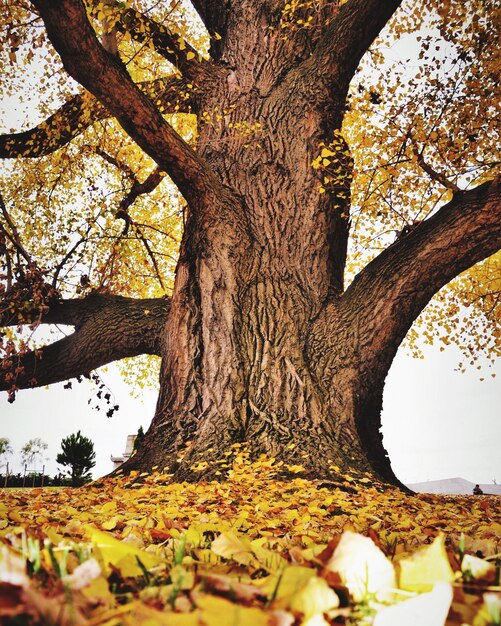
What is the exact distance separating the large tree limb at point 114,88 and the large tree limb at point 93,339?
1.88 metres

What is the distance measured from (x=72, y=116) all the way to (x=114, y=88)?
12.4 ft

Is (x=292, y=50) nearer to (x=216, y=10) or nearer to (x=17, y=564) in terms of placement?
(x=216, y=10)

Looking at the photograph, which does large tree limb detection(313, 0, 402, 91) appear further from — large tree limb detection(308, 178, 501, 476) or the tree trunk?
large tree limb detection(308, 178, 501, 476)

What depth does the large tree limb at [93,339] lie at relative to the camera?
659cm

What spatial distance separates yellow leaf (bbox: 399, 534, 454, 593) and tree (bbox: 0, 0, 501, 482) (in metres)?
3.57

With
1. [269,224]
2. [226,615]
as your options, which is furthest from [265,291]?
[226,615]

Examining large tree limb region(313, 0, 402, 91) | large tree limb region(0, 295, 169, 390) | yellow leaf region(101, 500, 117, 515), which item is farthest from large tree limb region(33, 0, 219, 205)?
yellow leaf region(101, 500, 117, 515)

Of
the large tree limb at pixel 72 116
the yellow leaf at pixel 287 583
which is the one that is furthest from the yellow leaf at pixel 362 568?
the large tree limb at pixel 72 116

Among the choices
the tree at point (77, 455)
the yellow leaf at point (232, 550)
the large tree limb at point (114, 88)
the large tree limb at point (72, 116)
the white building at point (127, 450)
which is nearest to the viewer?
the yellow leaf at point (232, 550)

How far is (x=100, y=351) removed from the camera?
668 centimetres

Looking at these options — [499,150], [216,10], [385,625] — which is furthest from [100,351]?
[385,625]

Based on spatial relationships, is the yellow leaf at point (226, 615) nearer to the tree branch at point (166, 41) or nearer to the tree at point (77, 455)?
the tree branch at point (166, 41)

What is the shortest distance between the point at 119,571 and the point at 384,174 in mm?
7194

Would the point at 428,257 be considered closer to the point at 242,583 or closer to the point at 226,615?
the point at 242,583
